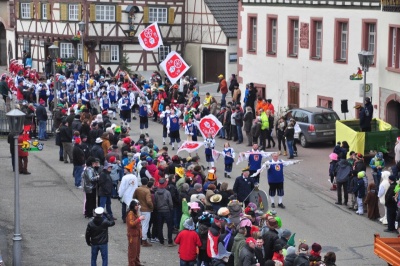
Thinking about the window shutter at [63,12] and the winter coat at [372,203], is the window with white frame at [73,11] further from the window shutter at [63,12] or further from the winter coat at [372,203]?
the winter coat at [372,203]

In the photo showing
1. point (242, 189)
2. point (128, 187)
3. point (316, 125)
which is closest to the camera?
point (128, 187)

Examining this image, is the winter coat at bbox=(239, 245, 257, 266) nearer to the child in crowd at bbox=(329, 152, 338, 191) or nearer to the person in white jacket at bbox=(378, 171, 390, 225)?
the person in white jacket at bbox=(378, 171, 390, 225)

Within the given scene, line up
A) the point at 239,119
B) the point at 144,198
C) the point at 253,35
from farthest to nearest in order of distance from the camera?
the point at 253,35, the point at 239,119, the point at 144,198

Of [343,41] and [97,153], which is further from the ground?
[343,41]

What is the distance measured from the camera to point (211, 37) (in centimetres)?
5953

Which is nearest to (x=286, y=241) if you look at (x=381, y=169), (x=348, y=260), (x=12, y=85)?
(x=348, y=260)

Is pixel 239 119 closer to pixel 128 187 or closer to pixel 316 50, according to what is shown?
pixel 316 50

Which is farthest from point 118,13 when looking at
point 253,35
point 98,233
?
point 98,233

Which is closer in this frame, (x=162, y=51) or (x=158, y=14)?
(x=158, y=14)

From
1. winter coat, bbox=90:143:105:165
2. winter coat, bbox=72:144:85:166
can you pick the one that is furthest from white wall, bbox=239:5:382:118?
winter coat, bbox=72:144:85:166

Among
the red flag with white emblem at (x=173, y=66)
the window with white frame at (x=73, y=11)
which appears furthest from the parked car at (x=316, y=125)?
the window with white frame at (x=73, y=11)

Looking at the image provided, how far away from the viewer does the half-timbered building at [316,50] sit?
41.2 metres

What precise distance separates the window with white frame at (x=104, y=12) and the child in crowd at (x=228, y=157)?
25.6 m

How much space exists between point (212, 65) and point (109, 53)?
527 centimetres
